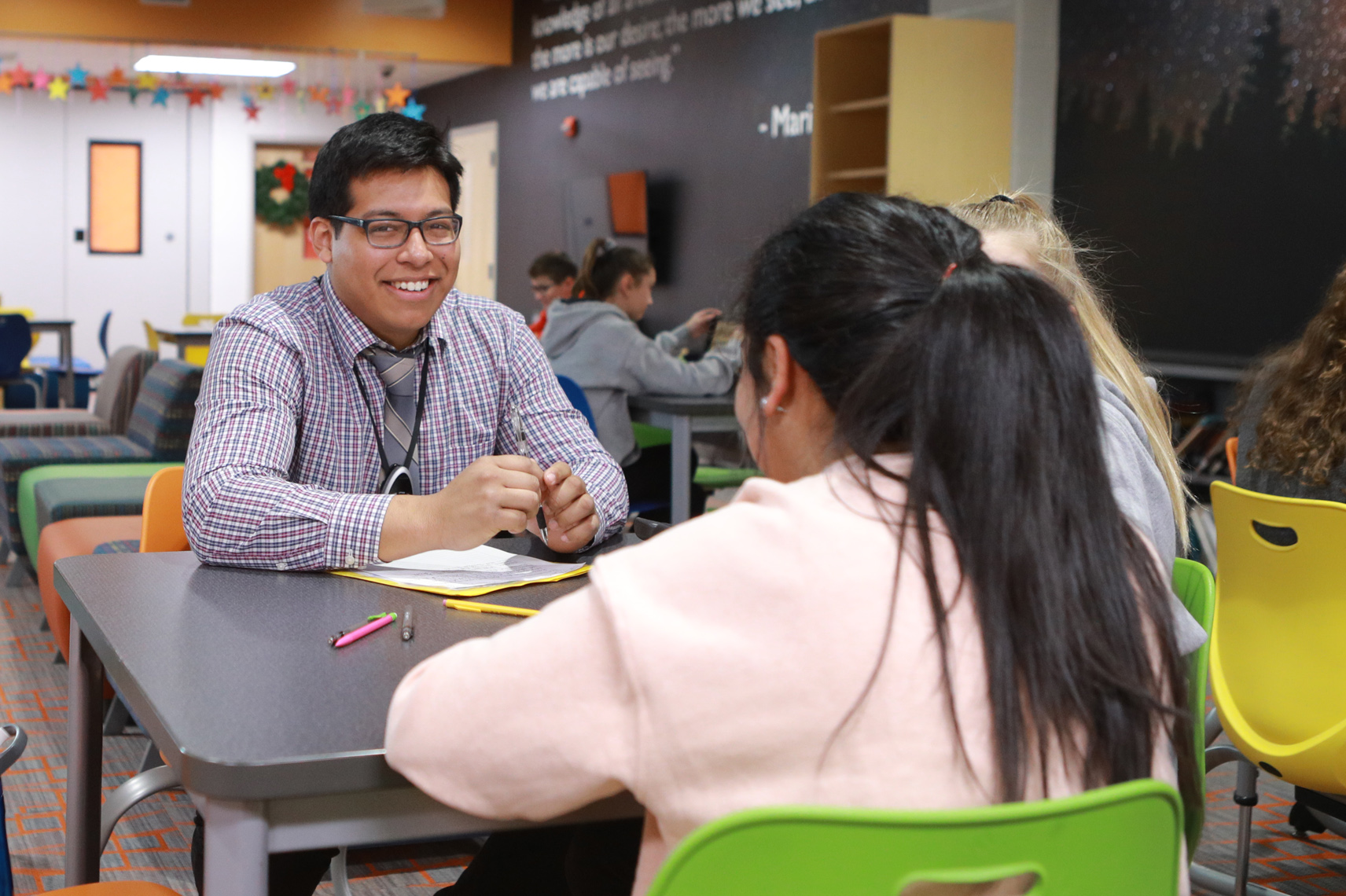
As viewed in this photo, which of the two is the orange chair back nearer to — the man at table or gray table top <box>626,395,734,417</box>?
the man at table

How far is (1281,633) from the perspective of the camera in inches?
81.7

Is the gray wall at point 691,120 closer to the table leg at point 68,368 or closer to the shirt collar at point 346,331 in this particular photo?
the table leg at point 68,368

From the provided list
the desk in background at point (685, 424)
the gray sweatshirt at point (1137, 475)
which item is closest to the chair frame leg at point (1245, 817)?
the gray sweatshirt at point (1137, 475)

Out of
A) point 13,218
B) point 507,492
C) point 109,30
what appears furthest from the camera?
point 13,218

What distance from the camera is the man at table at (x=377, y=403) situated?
5.23 feet

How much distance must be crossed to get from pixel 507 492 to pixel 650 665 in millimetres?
771

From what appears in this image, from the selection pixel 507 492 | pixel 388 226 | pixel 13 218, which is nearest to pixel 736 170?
pixel 388 226

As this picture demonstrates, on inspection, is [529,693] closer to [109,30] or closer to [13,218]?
[109,30]

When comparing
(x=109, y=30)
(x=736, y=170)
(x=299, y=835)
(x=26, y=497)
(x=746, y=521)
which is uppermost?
(x=109, y=30)

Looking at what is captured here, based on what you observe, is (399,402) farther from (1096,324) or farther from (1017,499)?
(1017,499)

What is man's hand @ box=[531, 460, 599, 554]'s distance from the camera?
175cm

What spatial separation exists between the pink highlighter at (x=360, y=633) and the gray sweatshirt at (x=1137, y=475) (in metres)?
0.78

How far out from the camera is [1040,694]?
0.84m

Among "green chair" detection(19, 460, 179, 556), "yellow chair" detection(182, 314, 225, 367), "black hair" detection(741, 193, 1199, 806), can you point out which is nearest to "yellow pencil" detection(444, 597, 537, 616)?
"black hair" detection(741, 193, 1199, 806)
